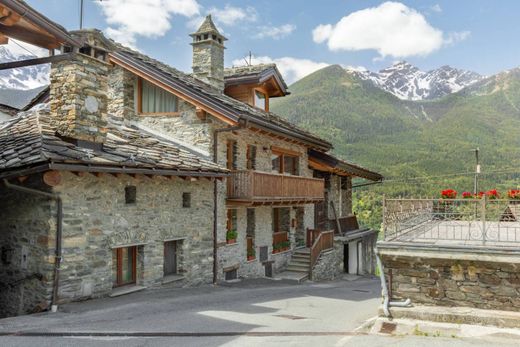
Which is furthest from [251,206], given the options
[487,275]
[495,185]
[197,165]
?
[495,185]

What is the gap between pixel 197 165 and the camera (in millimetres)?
13711

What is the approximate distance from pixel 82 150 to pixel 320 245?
41.6 ft

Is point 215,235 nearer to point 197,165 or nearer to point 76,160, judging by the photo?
point 197,165

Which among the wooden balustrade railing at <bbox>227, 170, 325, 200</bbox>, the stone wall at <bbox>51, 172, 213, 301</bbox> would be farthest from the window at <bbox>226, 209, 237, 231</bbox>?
the stone wall at <bbox>51, 172, 213, 301</bbox>

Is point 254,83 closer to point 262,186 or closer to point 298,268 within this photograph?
point 262,186

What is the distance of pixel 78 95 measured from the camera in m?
11.1

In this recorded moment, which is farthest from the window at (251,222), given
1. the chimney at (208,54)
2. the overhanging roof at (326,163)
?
the overhanging roof at (326,163)

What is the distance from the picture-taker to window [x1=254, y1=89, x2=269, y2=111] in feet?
71.4

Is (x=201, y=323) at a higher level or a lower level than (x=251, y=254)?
lower

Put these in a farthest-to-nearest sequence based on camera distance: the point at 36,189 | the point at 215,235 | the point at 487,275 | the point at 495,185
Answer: the point at 495,185, the point at 215,235, the point at 36,189, the point at 487,275

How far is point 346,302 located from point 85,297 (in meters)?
7.32

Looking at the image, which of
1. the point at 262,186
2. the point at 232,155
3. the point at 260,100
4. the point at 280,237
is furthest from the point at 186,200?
the point at 260,100

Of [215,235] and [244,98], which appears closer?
[215,235]

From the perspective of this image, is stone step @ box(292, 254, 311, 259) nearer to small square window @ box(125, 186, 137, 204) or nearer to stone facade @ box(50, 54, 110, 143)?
small square window @ box(125, 186, 137, 204)
